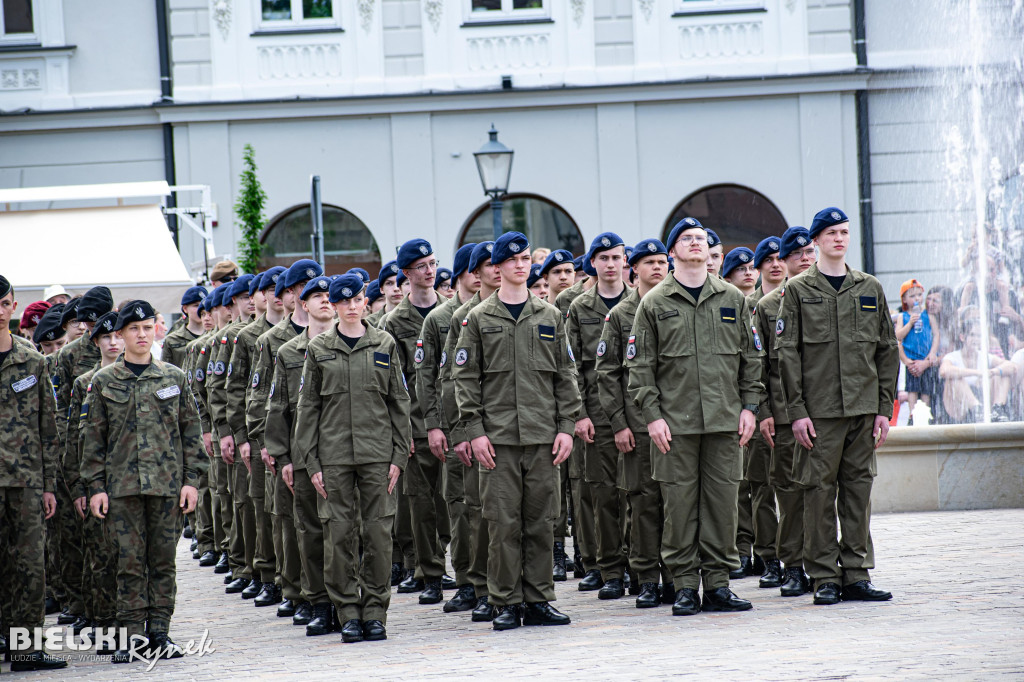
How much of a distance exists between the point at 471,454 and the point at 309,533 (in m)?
1.17

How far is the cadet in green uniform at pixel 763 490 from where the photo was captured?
9.39m

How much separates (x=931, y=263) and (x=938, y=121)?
2.40 meters

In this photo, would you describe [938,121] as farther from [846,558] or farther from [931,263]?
[846,558]

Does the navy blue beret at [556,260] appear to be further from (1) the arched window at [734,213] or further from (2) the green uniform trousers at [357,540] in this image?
(1) the arched window at [734,213]

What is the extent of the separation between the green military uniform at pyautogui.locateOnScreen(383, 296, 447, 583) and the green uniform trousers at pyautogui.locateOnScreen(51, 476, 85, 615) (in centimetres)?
238

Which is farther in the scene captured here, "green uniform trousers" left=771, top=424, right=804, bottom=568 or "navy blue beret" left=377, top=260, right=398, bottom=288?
"navy blue beret" left=377, top=260, right=398, bottom=288

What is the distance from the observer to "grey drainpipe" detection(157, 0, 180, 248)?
2225cm

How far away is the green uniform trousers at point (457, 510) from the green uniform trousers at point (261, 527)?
4.66 ft

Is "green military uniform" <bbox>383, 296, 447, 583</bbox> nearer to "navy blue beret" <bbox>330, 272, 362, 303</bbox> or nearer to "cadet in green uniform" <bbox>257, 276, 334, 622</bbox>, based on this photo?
"cadet in green uniform" <bbox>257, 276, 334, 622</bbox>

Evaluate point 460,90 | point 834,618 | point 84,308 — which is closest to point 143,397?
point 84,308

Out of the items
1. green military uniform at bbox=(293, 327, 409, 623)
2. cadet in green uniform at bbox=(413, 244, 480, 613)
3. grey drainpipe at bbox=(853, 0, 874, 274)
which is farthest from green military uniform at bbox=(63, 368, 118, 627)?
grey drainpipe at bbox=(853, 0, 874, 274)

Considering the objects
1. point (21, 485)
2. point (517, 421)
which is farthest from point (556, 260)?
point (21, 485)

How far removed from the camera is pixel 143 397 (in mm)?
8062

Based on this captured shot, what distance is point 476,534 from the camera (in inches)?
339
